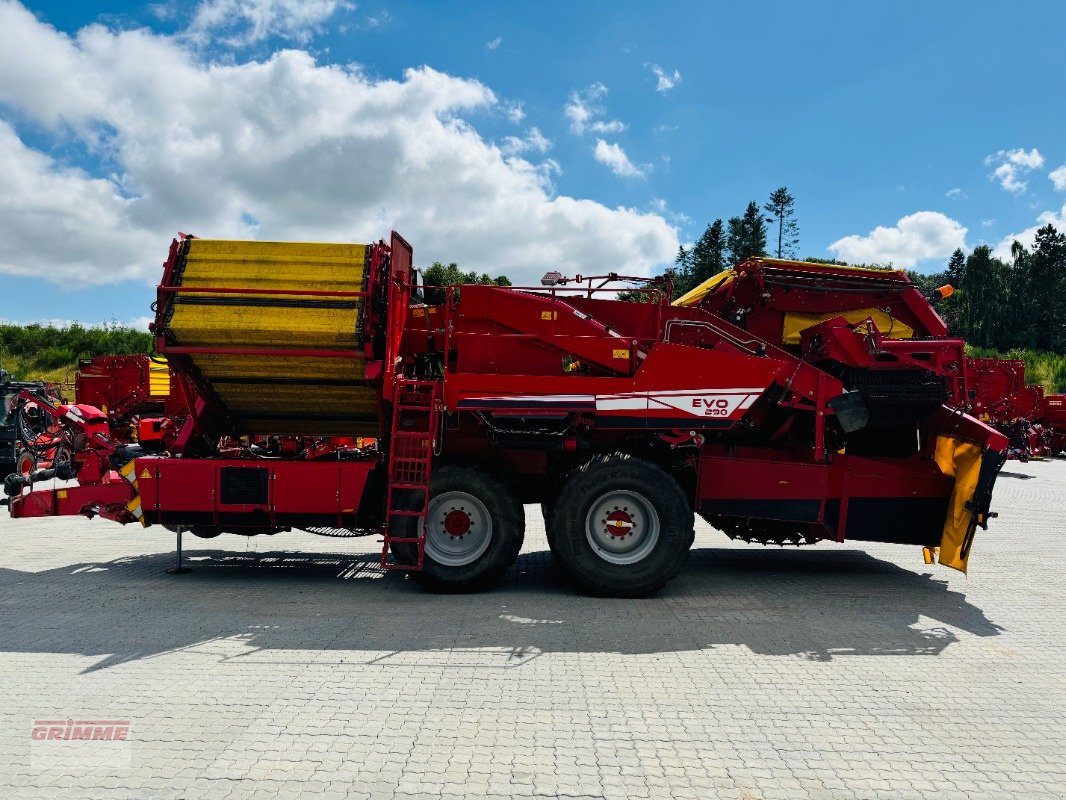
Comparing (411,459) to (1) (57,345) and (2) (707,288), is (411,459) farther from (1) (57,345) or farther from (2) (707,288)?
(1) (57,345)

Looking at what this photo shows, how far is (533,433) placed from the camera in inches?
259

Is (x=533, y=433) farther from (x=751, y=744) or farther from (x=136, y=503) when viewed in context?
(x=136, y=503)

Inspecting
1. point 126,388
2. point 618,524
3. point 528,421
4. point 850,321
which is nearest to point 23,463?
point 126,388

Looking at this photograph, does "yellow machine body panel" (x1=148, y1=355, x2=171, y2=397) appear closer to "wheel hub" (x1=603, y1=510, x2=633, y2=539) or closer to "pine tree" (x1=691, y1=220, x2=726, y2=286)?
"wheel hub" (x1=603, y1=510, x2=633, y2=539)

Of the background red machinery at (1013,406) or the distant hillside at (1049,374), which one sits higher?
the distant hillside at (1049,374)

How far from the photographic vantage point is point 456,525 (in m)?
6.56

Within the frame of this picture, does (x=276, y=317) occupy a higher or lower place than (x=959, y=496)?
higher

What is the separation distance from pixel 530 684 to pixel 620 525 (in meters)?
2.28

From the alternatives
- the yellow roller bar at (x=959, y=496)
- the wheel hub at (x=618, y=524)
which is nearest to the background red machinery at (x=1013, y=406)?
the yellow roller bar at (x=959, y=496)

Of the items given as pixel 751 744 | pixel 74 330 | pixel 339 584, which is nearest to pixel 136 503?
pixel 339 584

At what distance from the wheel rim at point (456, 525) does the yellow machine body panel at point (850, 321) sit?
12.2ft

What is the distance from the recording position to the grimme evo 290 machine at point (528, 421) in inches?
252

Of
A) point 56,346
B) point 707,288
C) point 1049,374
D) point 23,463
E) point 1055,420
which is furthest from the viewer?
point 1049,374

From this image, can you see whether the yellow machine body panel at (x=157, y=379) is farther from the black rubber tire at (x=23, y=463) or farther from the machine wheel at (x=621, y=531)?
the machine wheel at (x=621, y=531)
